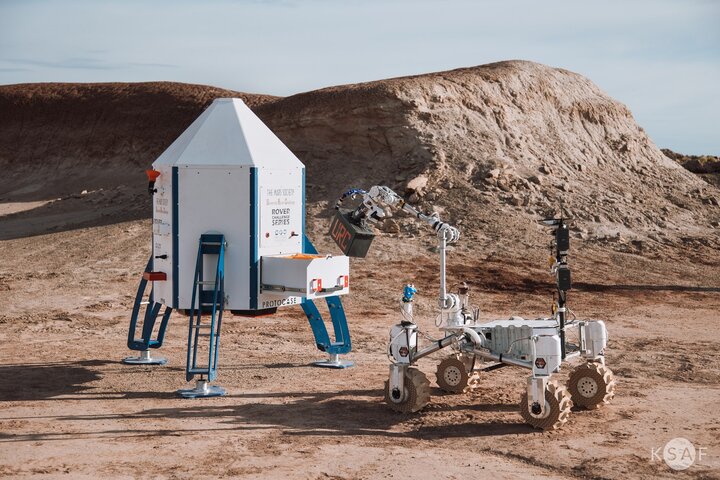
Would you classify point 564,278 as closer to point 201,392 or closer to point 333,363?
point 333,363

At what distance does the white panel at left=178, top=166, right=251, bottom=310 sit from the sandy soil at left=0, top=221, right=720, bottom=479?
79.1 inches

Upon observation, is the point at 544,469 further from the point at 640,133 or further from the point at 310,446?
the point at 640,133

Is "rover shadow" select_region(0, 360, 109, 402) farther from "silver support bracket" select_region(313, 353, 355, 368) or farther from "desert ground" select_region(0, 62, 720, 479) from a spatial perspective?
"silver support bracket" select_region(313, 353, 355, 368)

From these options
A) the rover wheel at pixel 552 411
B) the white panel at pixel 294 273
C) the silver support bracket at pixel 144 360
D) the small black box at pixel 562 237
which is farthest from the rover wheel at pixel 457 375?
the silver support bracket at pixel 144 360

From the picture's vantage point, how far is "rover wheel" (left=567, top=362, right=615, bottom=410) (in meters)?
12.6

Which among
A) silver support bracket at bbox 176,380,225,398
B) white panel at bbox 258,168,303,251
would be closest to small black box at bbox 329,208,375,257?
white panel at bbox 258,168,303,251

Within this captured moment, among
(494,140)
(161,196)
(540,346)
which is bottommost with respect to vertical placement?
(540,346)

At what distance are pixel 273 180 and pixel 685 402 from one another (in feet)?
22.0

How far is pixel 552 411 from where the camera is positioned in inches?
452

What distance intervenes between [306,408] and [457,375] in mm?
2273

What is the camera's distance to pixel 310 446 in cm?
1101

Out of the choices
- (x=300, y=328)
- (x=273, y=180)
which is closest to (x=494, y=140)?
(x=300, y=328)

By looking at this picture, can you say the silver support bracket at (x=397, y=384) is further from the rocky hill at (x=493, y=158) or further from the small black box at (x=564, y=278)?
the rocky hill at (x=493, y=158)

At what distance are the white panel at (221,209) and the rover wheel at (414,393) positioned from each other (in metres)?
2.99
